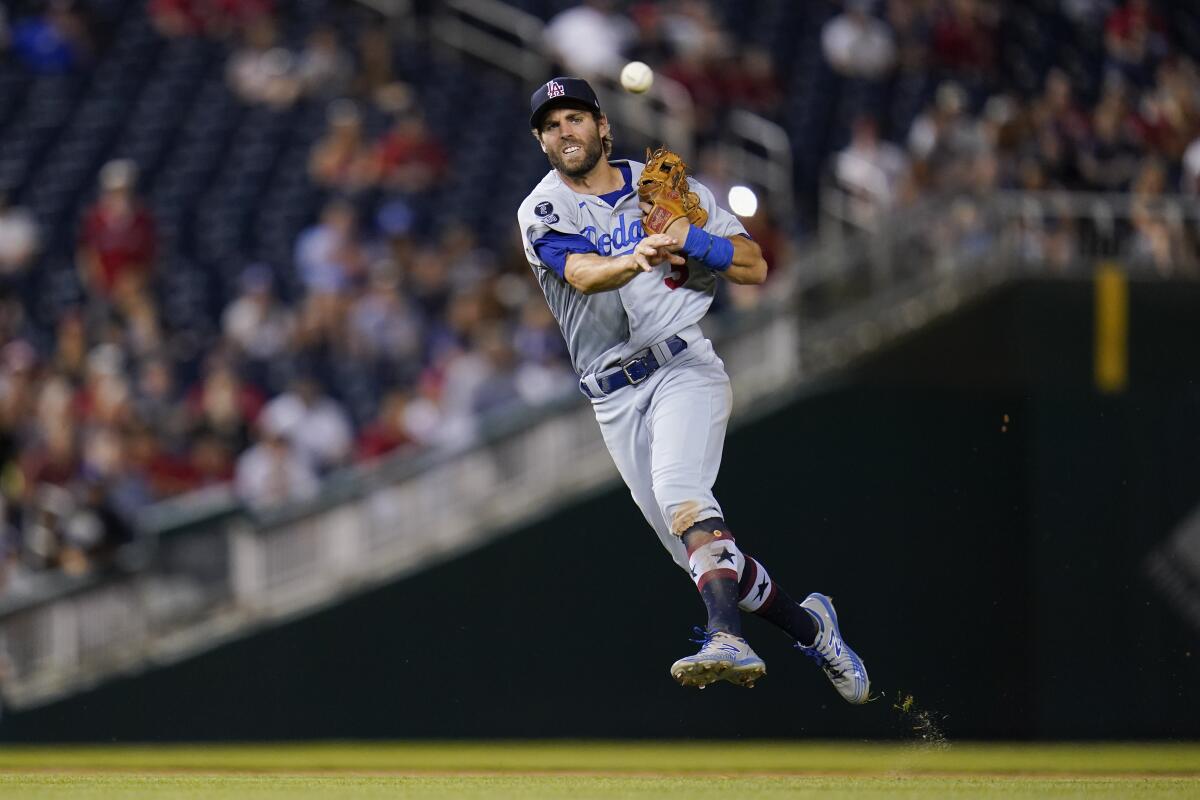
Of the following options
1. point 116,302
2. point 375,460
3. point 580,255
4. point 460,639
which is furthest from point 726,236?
point 116,302

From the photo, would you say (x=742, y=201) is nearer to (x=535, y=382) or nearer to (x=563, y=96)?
(x=563, y=96)

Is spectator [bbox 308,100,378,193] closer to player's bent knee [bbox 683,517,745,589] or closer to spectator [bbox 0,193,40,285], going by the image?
spectator [bbox 0,193,40,285]

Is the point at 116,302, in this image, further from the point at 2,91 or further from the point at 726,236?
the point at 726,236

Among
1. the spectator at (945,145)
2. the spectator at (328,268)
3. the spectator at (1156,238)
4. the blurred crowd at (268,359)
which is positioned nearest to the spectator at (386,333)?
the blurred crowd at (268,359)

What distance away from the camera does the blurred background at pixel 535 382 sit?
9.38 m

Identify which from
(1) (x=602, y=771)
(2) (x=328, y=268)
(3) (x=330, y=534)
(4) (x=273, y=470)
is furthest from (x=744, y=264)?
(2) (x=328, y=268)

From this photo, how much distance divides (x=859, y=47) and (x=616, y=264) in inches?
376

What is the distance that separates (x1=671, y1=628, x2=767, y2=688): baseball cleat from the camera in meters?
6.08

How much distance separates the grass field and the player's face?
2.09m

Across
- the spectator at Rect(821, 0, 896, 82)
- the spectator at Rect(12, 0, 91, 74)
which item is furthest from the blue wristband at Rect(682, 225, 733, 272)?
the spectator at Rect(12, 0, 91, 74)

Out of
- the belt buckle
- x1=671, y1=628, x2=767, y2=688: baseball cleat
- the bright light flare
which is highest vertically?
the bright light flare

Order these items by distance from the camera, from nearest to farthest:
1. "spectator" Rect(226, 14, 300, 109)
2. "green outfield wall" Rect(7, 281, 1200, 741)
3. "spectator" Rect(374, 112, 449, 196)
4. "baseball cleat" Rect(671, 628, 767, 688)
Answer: "baseball cleat" Rect(671, 628, 767, 688) < "green outfield wall" Rect(7, 281, 1200, 741) < "spectator" Rect(374, 112, 449, 196) < "spectator" Rect(226, 14, 300, 109)

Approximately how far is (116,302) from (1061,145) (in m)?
6.38

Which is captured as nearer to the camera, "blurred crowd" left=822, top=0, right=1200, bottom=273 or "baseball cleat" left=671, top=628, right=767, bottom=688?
"baseball cleat" left=671, top=628, right=767, bottom=688
